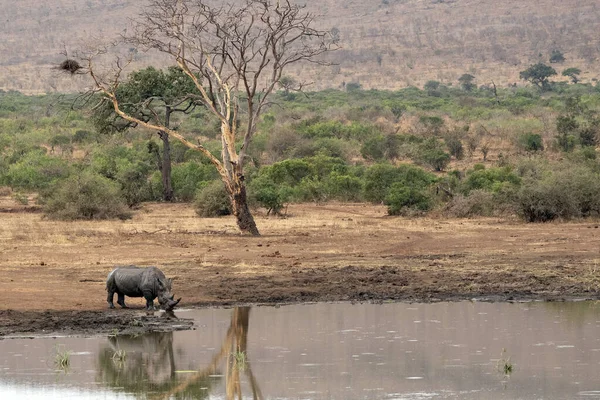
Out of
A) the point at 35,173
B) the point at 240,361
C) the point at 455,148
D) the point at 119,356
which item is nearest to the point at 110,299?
the point at 119,356

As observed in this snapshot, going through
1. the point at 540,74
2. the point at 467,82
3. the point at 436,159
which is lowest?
the point at 436,159

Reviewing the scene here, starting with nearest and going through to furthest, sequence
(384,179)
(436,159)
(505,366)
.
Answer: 1. (505,366)
2. (384,179)
3. (436,159)

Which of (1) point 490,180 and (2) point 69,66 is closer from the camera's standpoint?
(2) point 69,66

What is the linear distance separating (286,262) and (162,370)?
7869 mm

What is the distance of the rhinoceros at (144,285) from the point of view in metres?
13.9

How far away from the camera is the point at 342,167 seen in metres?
36.9

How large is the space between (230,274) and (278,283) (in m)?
1.20

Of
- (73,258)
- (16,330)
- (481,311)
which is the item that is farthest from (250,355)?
(73,258)

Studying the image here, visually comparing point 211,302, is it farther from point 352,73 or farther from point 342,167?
point 352,73

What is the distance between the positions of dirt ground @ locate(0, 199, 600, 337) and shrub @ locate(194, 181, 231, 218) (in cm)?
169

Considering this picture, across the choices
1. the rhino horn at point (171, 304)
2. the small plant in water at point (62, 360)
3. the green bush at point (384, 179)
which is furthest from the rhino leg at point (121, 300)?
the green bush at point (384, 179)

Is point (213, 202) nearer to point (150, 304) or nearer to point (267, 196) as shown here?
point (267, 196)

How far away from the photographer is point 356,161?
147 ft

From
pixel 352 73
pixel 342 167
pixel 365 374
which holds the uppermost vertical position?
pixel 352 73
